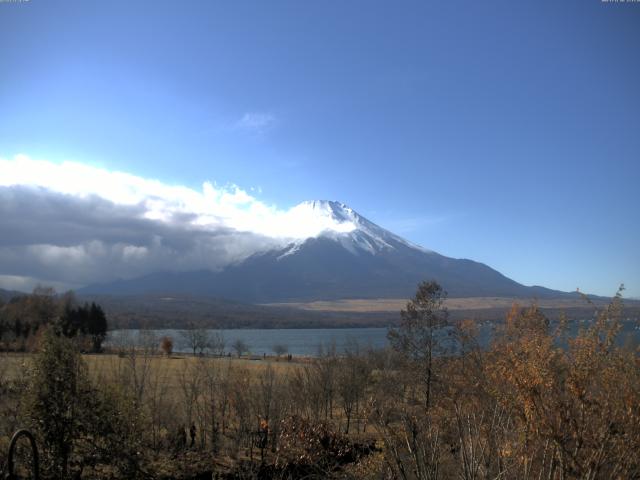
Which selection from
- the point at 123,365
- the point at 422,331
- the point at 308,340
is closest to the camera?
the point at 422,331

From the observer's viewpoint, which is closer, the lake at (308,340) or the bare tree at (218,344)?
the lake at (308,340)

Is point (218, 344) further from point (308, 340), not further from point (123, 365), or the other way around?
point (308, 340)

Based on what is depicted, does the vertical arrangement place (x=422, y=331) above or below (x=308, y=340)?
above

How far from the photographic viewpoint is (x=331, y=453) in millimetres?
16984

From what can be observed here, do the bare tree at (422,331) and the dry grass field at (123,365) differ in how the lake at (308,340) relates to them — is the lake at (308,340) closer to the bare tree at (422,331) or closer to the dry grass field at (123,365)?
the bare tree at (422,331)

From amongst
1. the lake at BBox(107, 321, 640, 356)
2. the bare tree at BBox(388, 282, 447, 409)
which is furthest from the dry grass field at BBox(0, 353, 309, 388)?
the bare tree at BBox(388, 282, 447, 409)

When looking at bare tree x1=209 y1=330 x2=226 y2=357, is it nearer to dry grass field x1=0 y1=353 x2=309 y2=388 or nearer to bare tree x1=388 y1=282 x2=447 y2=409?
dry grass field x1=0 y1=353 x2=309 y2=388

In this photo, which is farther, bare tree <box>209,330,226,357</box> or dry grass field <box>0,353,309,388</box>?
bare tree <box>209,330,226,357</box>

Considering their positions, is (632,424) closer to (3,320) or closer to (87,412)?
(87,412)

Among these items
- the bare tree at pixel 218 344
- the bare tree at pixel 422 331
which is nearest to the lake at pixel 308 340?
the bare tree at pixel 422 331

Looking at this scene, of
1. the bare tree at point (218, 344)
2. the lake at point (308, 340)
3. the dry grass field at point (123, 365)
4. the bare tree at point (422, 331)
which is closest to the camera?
the lake at point (308, 340)

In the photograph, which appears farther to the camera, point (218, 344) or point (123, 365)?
point (218, 344)

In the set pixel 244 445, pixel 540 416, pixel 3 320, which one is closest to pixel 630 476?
pixel 540 416

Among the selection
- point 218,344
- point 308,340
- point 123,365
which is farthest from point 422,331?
point 308,340
